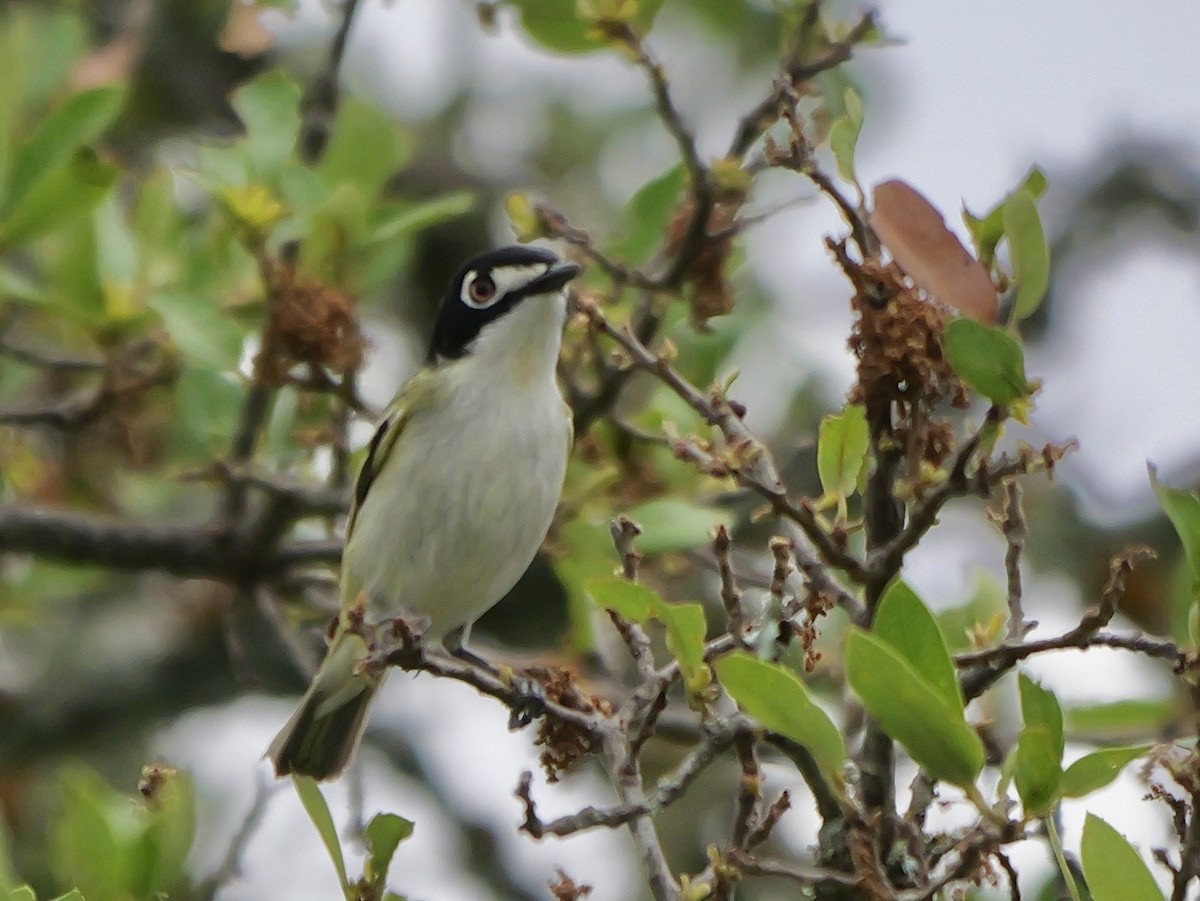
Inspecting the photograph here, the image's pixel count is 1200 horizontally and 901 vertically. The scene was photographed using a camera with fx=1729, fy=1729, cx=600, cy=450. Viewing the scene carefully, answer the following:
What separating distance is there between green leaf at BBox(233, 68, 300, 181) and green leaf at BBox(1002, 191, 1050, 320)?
3131 mm

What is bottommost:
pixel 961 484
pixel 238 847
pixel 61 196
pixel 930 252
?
pixel 238 847

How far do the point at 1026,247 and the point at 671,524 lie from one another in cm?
203

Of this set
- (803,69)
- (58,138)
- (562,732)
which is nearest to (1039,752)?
(562,732)

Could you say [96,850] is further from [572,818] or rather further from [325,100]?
[325,100]

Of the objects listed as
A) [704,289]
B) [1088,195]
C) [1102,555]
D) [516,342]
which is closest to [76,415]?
[516,342]

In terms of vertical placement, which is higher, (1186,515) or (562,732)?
(1186,515)

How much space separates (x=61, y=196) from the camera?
17.1ft

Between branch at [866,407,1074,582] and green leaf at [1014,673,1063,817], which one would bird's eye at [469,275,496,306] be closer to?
branch at [866,407,1074,582]

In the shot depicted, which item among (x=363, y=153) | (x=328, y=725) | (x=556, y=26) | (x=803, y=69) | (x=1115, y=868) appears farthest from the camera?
(x=363, y=153)

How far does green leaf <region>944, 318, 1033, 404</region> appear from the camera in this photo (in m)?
2.82

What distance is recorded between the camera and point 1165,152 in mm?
8570

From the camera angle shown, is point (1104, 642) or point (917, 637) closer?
point (917, 637)

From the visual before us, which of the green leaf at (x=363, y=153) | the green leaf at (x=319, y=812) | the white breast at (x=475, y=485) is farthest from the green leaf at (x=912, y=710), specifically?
the green leaf at (x=363, y=153)

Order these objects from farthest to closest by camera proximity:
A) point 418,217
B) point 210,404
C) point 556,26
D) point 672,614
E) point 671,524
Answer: point 210,404
point 418,217
point 556,26
point 671,524
point 672,614
